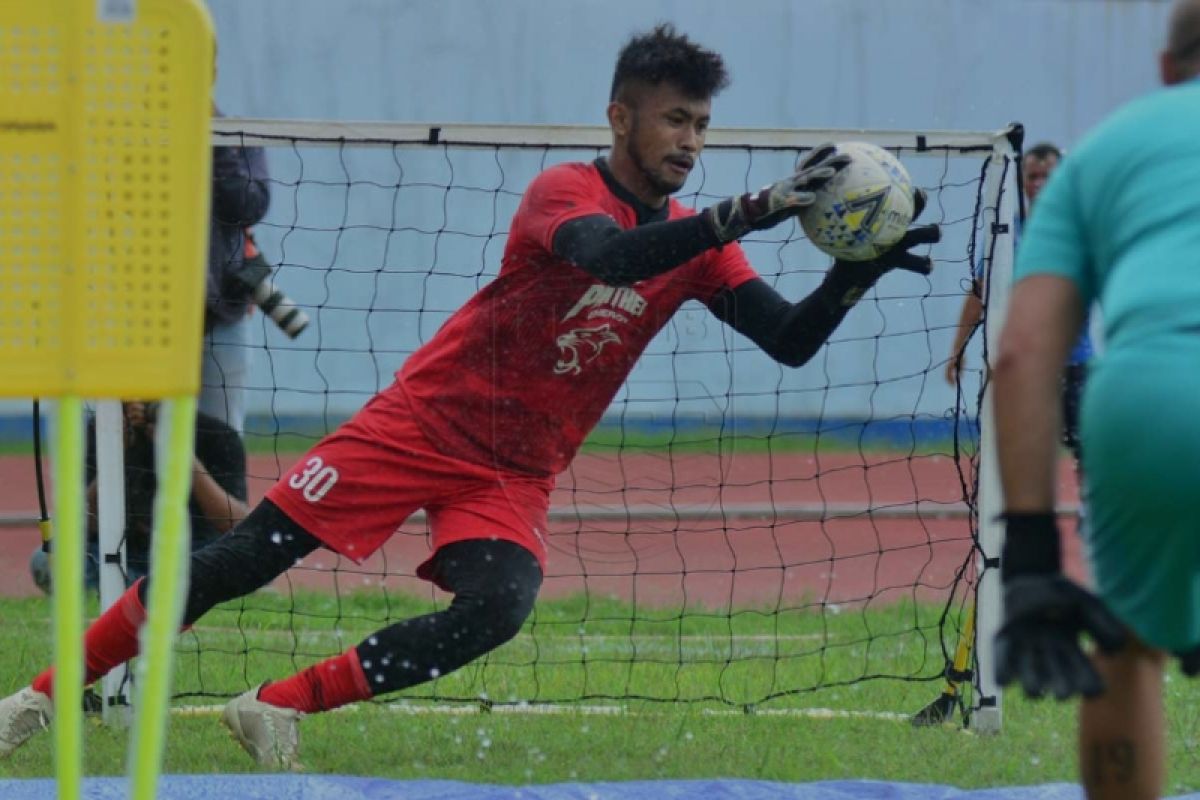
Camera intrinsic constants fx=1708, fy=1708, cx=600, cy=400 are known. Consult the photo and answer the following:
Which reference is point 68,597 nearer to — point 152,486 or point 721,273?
point 721,273

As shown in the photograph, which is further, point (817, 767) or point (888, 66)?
point (888, 66)

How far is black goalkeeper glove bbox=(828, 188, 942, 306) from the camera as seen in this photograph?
15.0ft

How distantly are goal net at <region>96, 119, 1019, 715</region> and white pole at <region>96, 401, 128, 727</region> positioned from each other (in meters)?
0.45

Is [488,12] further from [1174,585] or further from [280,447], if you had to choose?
[1174,585]

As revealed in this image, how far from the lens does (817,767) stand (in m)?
4.84

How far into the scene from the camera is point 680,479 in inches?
394

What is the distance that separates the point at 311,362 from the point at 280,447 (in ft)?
2.30

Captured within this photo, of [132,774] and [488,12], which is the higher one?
[488,12]

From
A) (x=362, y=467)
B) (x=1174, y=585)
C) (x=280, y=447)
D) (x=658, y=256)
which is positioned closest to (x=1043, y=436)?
(x=1174, y=585)

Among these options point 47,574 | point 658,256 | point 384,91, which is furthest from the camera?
point 384,91

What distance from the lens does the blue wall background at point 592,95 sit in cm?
1273

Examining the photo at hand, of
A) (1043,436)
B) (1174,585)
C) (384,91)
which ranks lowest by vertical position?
(1174,585)

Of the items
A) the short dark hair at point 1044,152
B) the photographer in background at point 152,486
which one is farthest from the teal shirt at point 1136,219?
the short dark hair at point 1044,152

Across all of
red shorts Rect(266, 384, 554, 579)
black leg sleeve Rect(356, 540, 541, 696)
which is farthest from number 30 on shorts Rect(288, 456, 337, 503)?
black leg sleeve Rect(356, 540, 541, 696)
